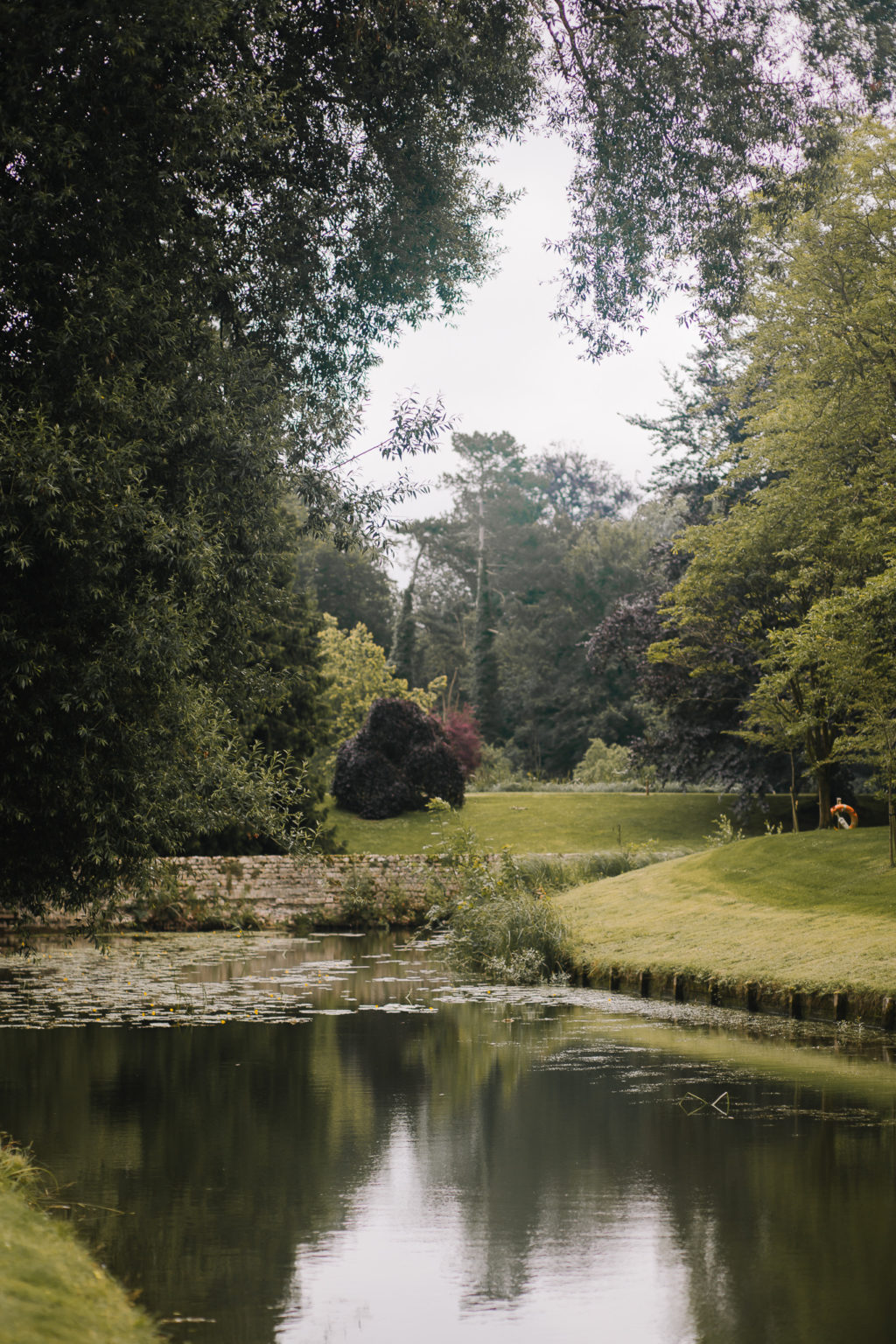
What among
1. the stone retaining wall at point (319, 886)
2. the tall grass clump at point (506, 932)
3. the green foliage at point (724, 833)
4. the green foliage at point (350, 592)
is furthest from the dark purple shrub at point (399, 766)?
the green foliage at point (350, 592)

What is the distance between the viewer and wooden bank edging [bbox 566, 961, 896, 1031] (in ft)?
35.7

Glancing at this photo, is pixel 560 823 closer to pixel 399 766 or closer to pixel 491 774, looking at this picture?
pixel 399 766

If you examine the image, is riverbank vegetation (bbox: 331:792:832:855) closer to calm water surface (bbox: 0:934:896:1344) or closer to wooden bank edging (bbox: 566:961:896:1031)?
wooden bank edging (bbox: 566:961:896:1031)

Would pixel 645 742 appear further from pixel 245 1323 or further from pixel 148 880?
pixel 245 1323

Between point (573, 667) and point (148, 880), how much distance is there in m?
46.2

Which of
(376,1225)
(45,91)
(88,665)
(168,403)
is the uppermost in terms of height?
(45,91)

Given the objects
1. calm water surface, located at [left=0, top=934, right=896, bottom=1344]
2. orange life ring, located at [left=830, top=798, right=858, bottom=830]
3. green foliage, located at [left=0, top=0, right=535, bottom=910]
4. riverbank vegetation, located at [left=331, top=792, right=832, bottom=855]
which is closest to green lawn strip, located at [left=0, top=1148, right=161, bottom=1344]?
calm water surface, located at [left=0, top=934, right=896, bottom=1344]

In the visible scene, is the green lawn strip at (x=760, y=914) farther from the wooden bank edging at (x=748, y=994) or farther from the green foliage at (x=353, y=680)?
the green foliage at (x=353, y=680)

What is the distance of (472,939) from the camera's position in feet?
53.6

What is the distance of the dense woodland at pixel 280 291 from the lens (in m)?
8.24

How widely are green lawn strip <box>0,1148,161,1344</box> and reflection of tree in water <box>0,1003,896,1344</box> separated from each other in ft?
1.44

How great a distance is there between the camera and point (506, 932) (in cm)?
1573

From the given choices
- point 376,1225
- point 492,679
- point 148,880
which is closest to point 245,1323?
point 376,1225

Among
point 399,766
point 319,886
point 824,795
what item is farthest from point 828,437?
point 399,766
